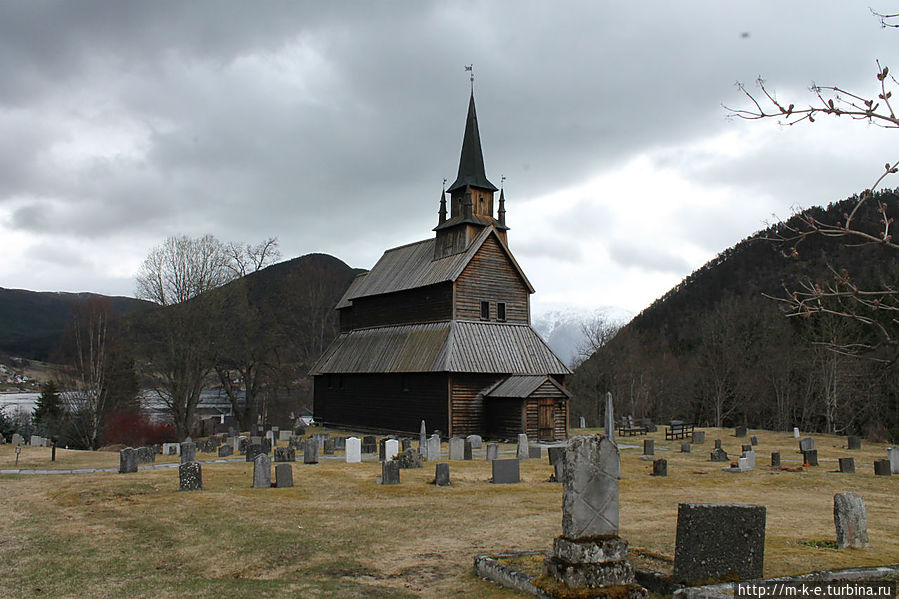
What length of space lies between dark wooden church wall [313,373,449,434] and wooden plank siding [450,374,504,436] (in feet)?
1.62

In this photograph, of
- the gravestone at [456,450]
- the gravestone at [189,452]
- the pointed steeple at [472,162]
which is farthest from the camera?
the pointed steeple at [472,162]

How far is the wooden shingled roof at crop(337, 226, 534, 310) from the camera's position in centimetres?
3744

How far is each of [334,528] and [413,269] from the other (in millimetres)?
29999

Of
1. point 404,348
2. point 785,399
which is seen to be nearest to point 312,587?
point 404,348

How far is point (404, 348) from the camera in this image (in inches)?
1499

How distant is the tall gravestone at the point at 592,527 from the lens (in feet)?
25.9

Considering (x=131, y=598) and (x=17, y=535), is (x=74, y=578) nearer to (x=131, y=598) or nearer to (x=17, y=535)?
(x=131, y=598)

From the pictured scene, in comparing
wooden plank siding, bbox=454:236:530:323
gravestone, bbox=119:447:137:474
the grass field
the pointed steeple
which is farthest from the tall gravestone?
the pointed steeple

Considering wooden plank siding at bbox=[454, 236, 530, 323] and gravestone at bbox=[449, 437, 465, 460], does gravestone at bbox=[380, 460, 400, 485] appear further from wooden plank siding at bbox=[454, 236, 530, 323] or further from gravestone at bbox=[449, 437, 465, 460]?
wooden plank siding at bbox=[454, 236, 530, 323]

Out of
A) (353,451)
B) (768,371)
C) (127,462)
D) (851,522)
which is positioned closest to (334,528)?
(851,522)

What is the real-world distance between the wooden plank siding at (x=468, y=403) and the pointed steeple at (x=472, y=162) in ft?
40.4

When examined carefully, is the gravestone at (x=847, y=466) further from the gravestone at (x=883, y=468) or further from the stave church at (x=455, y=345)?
the stave church at (x=455, y=345)

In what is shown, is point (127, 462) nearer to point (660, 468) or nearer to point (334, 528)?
point (334, 528)

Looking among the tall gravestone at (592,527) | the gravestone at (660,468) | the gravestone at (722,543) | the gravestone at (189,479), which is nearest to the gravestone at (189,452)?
the gravestone at (189,479)
